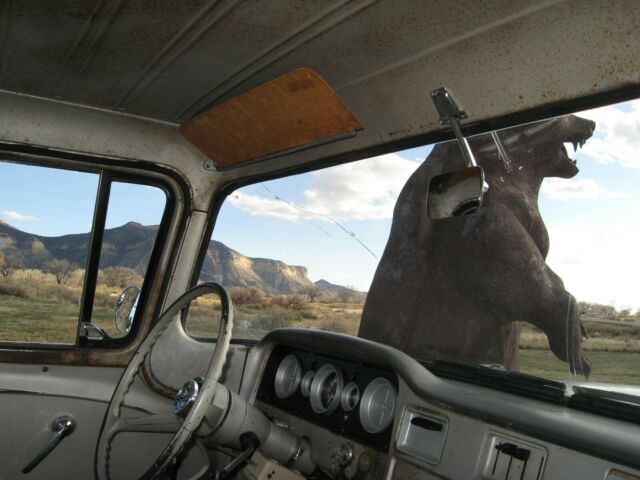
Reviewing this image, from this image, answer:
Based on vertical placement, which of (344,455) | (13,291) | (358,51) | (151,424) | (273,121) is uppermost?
(358,51)

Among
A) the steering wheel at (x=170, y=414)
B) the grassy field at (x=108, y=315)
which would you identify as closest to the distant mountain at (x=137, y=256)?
the grassy field at (x=108, y=315)

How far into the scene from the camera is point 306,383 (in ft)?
8.45

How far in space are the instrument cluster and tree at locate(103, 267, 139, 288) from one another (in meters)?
1.03

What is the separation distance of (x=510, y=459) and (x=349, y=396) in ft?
2.48

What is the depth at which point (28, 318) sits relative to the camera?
314cm

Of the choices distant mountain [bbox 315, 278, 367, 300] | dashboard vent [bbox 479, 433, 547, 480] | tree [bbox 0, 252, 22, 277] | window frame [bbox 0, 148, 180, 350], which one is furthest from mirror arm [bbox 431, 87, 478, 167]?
tree [bbox 0, 252, 22, 277]

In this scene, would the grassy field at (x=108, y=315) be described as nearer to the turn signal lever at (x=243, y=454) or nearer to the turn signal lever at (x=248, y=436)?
the turn signal lever at (x=248, y=436)

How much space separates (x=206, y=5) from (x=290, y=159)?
1.17m

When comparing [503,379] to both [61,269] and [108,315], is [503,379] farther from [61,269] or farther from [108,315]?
[61,269]

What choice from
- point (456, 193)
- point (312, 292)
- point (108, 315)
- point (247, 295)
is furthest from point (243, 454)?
point (108, 315)

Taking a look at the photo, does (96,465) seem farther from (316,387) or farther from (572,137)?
(572,137)

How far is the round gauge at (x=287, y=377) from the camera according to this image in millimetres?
2646

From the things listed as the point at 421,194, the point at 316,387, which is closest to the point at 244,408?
the point at 316,387

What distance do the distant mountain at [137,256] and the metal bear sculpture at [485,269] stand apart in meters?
0.57
